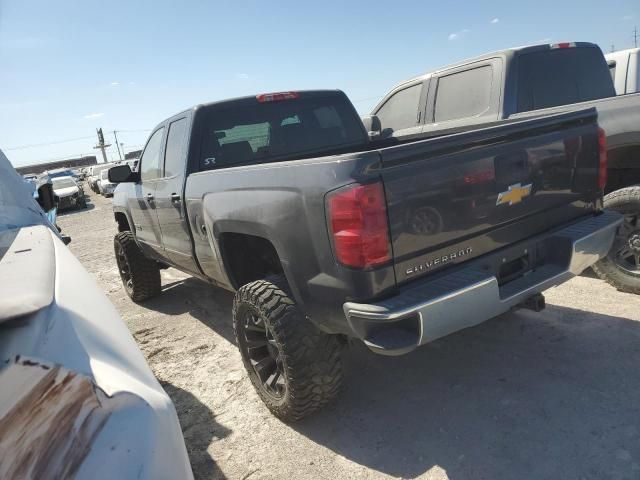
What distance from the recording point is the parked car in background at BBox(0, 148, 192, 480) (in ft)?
3.26

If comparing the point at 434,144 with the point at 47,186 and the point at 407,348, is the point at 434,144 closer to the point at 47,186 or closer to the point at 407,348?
the point at 407,348

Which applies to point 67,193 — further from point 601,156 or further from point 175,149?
point 601,156

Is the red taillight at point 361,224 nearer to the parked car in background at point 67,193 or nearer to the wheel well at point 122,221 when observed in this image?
the wheel well at point 122,221

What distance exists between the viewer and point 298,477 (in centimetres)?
250

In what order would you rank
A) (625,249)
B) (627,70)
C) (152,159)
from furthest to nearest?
(627,70), (152,159), (625,249)

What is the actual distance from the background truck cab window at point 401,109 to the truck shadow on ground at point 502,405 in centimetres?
297

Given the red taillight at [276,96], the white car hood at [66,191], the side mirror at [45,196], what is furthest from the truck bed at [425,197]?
the white car hood at [66,191]

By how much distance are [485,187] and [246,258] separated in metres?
1.74

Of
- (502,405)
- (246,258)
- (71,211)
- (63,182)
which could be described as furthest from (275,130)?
(63,182)

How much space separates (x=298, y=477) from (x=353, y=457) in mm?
315

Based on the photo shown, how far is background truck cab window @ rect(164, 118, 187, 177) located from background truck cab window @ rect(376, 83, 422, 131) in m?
2.87

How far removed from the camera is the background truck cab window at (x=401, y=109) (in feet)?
18.9

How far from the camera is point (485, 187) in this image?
2512mm

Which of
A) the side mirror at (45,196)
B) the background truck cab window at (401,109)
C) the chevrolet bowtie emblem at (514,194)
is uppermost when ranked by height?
the background truck cab window at (401,109)
